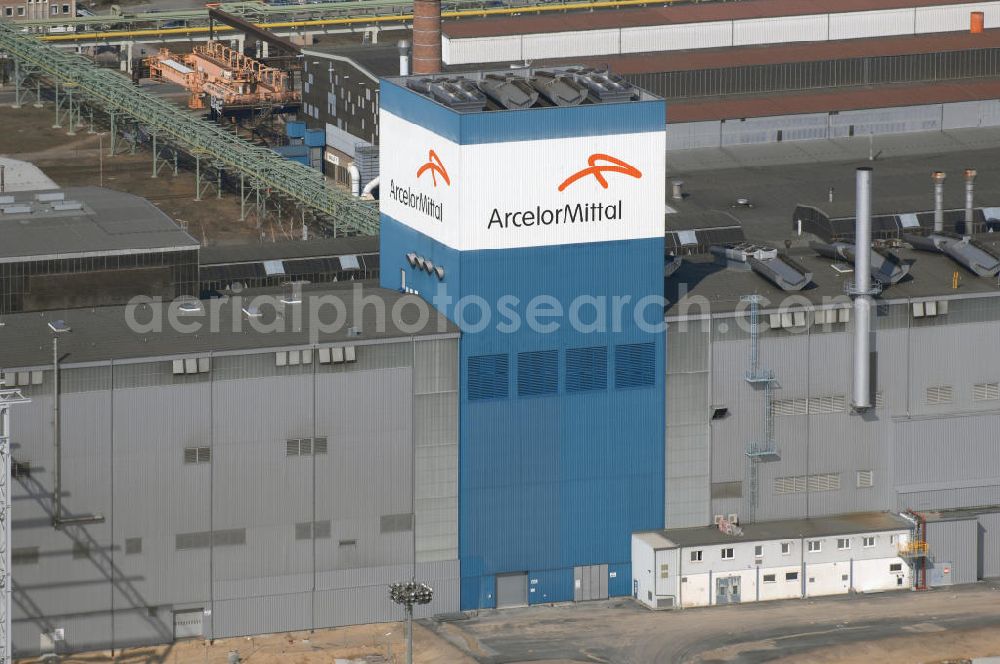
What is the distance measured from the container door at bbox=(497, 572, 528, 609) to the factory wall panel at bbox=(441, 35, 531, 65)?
77.5 metres

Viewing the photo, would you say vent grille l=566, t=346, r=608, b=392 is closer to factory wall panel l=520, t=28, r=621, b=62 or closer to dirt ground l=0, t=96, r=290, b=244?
dirt ground l=0, t=96, r=290, b=244

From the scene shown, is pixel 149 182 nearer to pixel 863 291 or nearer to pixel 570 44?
pixel 570 44

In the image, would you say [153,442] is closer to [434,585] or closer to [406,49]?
[434,585]

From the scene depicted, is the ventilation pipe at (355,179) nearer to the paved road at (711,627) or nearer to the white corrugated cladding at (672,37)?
the white corrugated cladding at (672,37)

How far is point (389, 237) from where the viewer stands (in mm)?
114812

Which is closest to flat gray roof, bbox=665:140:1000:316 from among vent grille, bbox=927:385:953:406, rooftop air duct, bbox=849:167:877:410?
rooftop air duct, bbox=849:167:877:410

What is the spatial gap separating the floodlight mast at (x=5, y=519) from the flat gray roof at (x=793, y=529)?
3137 cm

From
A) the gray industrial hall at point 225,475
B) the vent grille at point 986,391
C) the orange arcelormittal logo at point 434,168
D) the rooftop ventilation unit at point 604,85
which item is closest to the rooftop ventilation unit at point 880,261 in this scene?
the vent grille at point 986,391

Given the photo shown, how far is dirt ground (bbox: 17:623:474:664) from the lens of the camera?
340 ft

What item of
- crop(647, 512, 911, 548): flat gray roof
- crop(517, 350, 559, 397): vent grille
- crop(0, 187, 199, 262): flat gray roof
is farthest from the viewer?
crop(647, 512, 911, 548): flat gray roof

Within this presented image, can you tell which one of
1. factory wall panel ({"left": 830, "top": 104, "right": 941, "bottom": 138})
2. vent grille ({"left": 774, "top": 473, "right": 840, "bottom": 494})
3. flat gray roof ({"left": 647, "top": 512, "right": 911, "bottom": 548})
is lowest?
flat gray roof ({"left": 647, "top": 512, "right": 911, "bottom": 548})

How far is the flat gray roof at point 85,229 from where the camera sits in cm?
11138
